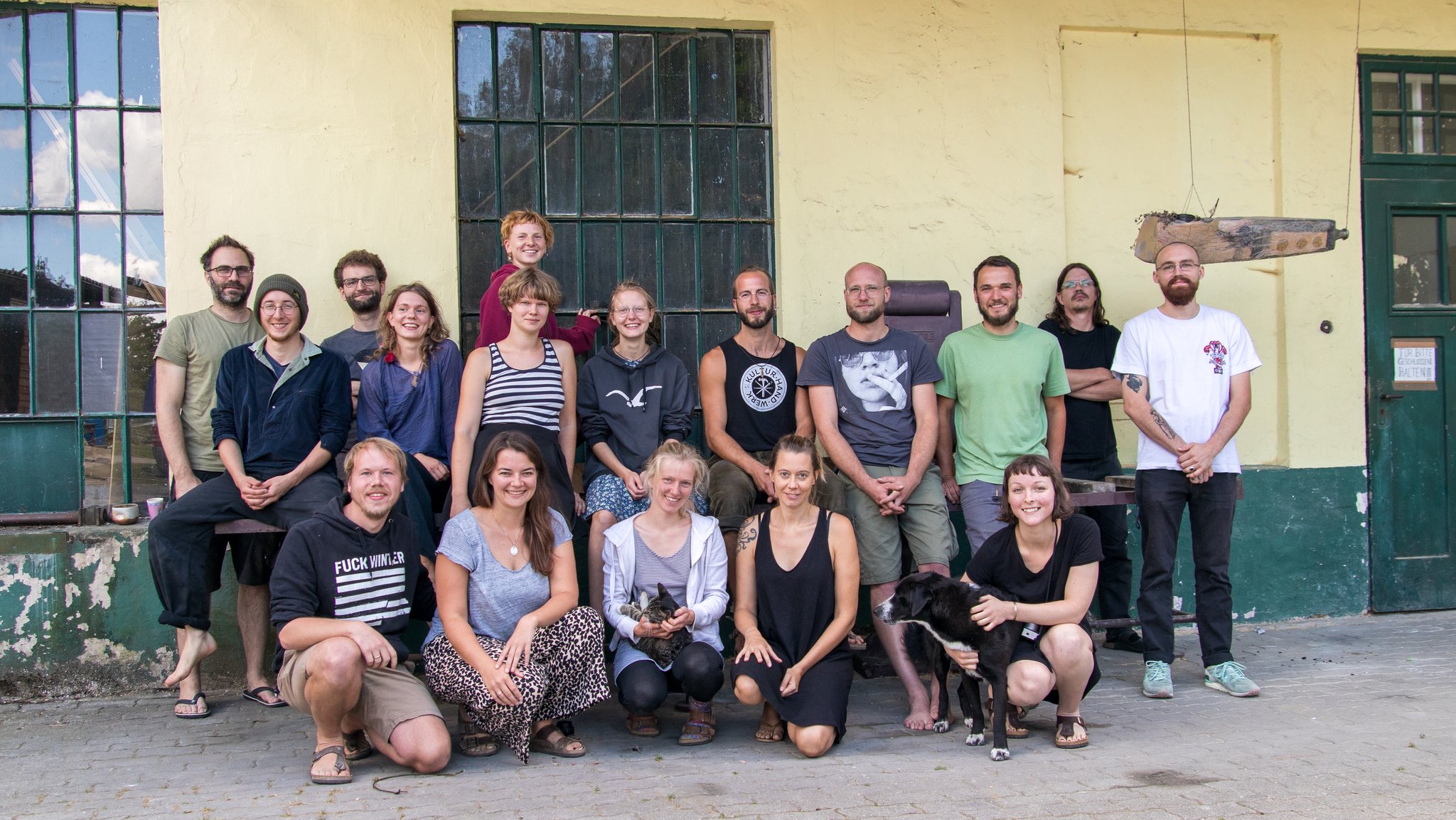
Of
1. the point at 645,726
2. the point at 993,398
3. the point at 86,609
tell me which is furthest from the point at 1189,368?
the point at 86,609

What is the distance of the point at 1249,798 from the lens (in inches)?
150

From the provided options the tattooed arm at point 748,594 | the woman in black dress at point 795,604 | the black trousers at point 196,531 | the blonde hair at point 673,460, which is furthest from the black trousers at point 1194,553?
the black trousers at point 196,531

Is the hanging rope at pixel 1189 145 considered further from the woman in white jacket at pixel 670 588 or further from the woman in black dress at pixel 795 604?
the woman in white jacket at pixel 670 588

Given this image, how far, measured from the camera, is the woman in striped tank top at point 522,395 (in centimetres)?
497

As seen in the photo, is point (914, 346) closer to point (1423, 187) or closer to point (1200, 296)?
point (1200, 296)

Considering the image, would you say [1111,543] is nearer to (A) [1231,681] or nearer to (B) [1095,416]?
(B) [1095,416]

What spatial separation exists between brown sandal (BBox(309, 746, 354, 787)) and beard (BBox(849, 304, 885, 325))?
9.52 feet

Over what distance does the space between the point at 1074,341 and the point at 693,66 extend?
2609 millimetres

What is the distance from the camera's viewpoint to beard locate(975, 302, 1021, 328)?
537 cm

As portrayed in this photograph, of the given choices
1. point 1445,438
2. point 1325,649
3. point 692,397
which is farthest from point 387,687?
Answer: point 1445,438

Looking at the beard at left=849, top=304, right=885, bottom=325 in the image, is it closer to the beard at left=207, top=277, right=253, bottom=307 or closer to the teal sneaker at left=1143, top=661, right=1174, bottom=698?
the teal sneaker at left=1143, top=661, right=1174, bottom=698

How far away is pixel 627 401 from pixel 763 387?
682 mm

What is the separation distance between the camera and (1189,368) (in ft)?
17.6

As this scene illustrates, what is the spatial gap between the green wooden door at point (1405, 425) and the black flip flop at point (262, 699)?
243 inches
